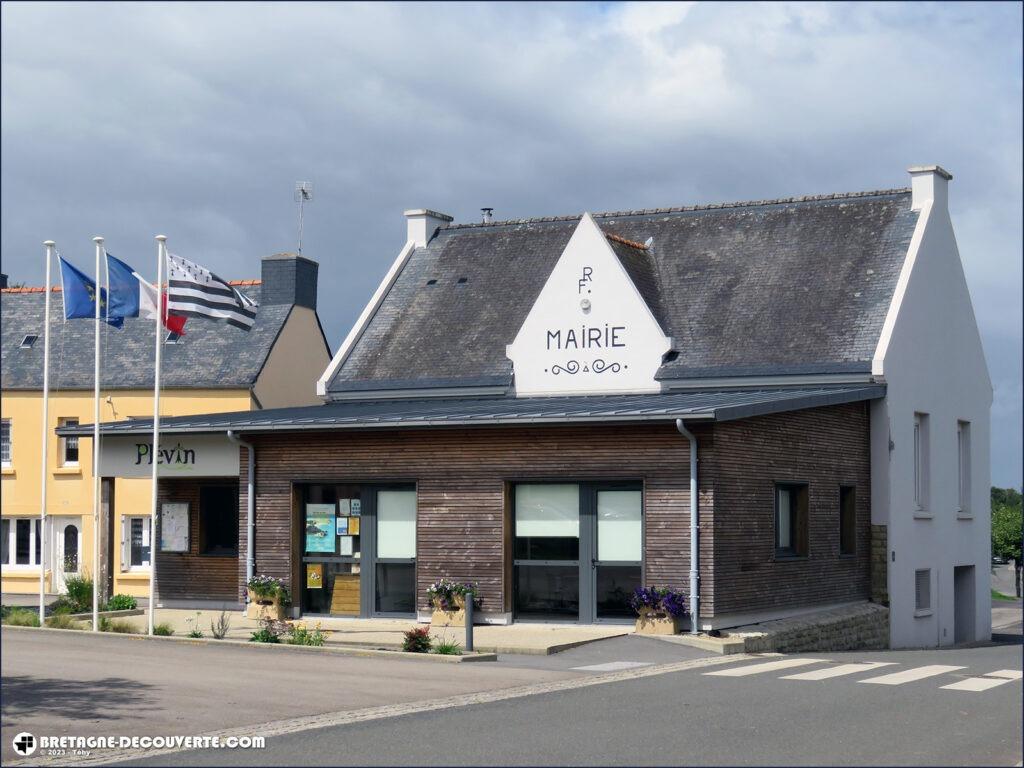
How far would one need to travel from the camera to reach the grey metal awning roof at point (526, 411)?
926 inches

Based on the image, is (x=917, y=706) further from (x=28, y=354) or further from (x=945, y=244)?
(x=28, y=354)

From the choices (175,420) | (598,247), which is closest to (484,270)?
(598,247)

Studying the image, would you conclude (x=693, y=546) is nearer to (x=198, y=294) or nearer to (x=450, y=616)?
(x=450, y=616)

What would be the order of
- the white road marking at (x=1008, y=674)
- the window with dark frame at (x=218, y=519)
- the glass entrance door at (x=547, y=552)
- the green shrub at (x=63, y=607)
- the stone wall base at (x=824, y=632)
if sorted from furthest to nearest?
1. the window with dark frame at (x=218, y=519)
2. the green shrub at (x=63, y=607)
3. the glass entrance door at (x=547, y=552)
4. the stone wall base at (x=824, y=632)
5. the white road marking at (x=1008, y=674)

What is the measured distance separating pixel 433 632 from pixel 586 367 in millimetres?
8287

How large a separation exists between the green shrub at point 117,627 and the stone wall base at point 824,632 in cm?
930

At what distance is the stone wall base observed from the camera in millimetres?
23250

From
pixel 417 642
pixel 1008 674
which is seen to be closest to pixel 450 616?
pixel 417 642

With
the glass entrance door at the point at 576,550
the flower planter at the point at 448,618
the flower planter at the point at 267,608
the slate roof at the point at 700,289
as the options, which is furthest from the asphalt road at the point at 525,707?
the slate roof at the point at 700,289

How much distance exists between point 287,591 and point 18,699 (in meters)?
11.6

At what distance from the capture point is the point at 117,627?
78.3 ft

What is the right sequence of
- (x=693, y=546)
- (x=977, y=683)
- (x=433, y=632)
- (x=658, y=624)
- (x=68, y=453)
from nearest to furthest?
(x=977, y=683) < (x=658, y=624) < (x=693, y=546) < (x=433, y=632) < (x=68, y=453)

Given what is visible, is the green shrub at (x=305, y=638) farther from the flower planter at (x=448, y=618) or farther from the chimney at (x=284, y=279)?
the chimney at (x=284, y=279)

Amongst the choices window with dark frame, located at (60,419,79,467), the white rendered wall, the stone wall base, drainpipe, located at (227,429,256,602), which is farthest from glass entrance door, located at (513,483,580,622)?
window with dark frame, located at (60,419,79,467)
